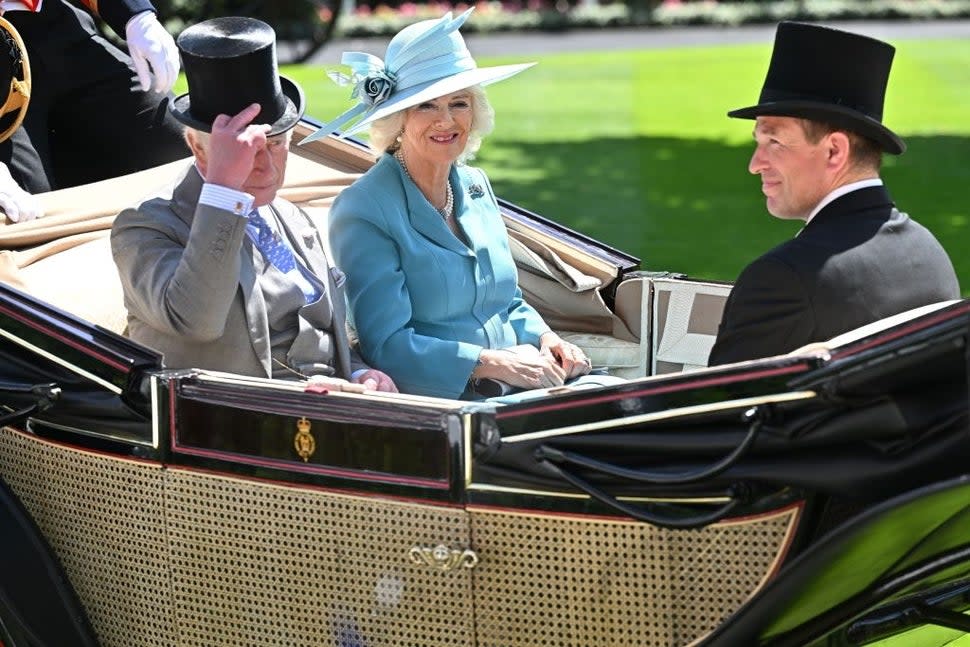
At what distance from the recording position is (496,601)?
2.52 m

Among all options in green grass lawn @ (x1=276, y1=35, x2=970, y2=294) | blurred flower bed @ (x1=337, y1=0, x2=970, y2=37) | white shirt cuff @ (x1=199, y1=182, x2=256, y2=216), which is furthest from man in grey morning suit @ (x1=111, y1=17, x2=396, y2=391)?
blurred flower bed @ (x1=337, y1=0, x2=970, y2=37)

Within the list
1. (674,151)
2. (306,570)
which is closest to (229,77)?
(306,570)

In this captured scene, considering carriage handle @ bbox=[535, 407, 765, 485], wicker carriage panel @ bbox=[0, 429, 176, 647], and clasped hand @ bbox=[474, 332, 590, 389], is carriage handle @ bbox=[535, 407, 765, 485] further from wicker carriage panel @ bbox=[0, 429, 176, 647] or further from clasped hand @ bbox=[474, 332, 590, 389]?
clasped hand @ bbox=[474, 332, 590, 389]

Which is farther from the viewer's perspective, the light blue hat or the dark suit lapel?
the light blue hat

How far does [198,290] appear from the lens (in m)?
2.75

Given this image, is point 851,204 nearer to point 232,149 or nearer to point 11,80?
point 232,149

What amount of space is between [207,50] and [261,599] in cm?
105

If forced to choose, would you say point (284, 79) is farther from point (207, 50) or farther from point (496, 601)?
point (496, 601)

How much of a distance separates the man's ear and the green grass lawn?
14.2 feet

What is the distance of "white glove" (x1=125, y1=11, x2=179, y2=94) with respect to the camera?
386 cm

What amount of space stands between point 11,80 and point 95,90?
47cm

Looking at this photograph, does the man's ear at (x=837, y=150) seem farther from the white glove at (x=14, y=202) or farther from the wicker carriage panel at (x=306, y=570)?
the white glove at (x=14, y=202)

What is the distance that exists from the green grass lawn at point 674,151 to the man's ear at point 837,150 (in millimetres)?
4328

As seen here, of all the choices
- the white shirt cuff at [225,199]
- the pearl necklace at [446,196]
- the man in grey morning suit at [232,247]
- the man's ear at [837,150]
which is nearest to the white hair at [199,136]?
the man in grey morning suit at [232,247]
